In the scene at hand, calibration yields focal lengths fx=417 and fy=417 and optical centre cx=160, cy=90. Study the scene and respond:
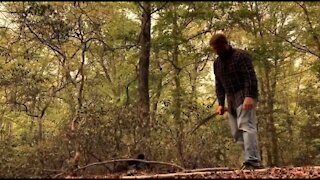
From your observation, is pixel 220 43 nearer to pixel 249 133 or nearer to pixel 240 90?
pixel 240 90

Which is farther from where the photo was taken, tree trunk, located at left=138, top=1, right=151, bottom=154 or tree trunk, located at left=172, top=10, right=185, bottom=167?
tree trunk, located at left=138, top=1, right=151, bottom=154

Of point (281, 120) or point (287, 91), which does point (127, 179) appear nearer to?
point (281, 120)

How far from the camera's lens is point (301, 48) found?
14.0 meters

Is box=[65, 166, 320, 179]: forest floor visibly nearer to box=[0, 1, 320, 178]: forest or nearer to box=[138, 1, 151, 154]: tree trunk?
box=[0, 1, 320, 178]: forest

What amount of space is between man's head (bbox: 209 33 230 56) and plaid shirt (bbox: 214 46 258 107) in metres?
0.11

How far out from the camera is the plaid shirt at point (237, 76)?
4638 millimetres

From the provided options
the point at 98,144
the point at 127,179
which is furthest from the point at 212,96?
the point at 127,179

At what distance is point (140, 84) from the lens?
952cm

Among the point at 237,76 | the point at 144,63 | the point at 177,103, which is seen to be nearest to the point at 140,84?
the point at 144,63

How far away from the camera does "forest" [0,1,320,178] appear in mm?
6625

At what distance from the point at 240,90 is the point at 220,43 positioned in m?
0.59

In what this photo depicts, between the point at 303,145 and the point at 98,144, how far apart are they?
1153 cm

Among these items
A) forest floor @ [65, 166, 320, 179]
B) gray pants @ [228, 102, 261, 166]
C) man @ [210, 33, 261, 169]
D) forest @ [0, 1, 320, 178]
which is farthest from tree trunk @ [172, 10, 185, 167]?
forest floor @ [65, 166, 320, 179]

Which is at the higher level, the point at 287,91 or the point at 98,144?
the point at 287,91
